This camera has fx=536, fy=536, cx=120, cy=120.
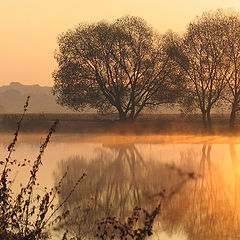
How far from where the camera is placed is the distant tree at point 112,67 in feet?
212

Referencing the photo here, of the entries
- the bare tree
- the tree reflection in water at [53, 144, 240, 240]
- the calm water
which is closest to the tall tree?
the bare tree

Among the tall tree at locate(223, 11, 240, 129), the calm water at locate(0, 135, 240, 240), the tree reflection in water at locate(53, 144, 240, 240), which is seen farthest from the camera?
the tall tree at locate(223, 11, 240, 129)

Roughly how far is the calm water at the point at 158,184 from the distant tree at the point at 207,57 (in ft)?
78.4

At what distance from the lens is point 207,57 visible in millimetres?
59156

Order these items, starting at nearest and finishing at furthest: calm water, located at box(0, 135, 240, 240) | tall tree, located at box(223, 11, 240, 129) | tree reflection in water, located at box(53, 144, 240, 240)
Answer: tree reflection in water, located at box(53, 144, 240, 240) < calm water, located at box(0, 135, 240, 240) < tall tree, located at box(223, 11, 240, 129)

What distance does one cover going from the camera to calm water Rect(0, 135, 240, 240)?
13039mm

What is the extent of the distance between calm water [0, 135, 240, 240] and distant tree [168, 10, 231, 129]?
2391 centimetres

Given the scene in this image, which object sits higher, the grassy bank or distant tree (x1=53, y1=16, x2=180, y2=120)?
distant tree (x1=53, y1=16, x2=180, y2=120)

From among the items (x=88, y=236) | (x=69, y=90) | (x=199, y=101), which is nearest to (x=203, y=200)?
(x=88, y=236)

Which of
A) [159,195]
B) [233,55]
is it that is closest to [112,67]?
[233,55]

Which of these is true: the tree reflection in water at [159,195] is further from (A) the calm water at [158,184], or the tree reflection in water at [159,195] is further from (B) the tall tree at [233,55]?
(B) the tall tree at [233,55]

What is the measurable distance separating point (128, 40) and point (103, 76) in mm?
5362

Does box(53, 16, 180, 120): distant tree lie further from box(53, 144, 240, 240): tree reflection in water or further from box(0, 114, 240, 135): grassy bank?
box(53, 144, 240, 240): tree reflection in water

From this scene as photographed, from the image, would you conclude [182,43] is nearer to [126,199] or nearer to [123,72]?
[123,72]
